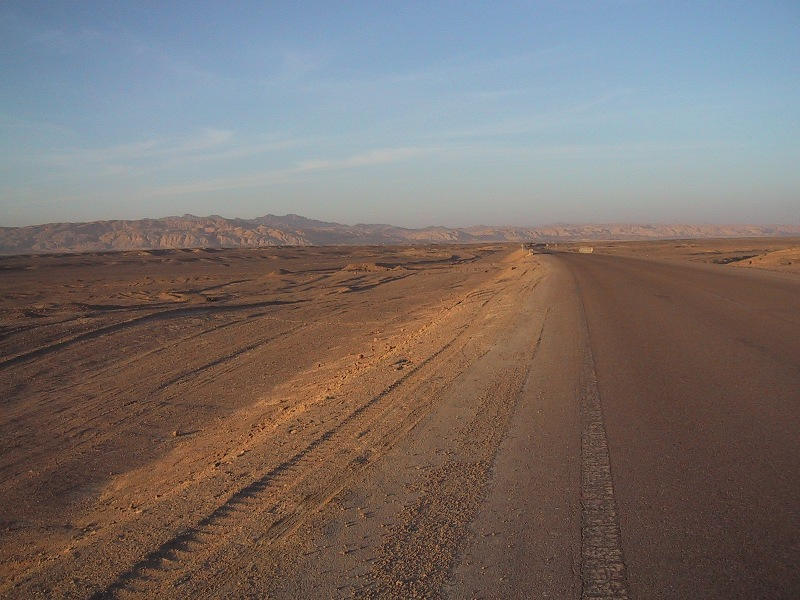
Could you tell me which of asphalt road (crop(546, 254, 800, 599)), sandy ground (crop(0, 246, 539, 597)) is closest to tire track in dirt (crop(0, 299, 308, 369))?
sandy ground (crop(0, 246, 539, 597))

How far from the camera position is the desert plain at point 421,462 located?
3746 mm

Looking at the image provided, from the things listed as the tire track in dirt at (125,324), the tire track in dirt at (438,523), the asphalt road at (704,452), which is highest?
the asphalt road at (704,452)

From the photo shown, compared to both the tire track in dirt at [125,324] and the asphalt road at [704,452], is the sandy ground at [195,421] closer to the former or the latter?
the tire track in dirt at [125,324]

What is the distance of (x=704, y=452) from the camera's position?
18.0 ft

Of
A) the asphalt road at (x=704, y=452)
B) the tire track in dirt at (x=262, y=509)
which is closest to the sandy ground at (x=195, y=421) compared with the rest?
the tire track in dirt at (x=262, y=509)

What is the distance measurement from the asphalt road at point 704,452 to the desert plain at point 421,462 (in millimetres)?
24

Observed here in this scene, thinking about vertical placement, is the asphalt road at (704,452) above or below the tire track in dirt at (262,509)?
above

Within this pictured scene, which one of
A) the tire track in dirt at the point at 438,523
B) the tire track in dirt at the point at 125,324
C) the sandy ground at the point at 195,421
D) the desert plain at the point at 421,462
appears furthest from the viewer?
the tire track in dirt at the point at 125,324

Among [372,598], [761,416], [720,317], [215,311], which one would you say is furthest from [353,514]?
[215,311]

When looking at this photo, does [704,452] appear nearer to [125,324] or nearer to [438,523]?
[438,523]

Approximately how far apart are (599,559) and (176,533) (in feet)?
9.83

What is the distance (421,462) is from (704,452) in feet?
8.56

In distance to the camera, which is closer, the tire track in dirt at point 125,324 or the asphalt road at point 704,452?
the asphalt road at point 704,452

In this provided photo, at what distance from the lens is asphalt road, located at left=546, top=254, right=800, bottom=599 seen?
3623mm
